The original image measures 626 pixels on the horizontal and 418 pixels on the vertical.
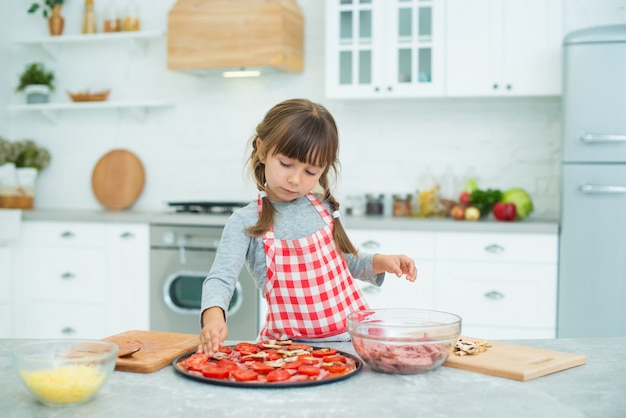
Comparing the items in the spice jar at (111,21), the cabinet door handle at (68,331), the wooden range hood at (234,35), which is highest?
the spice jar at (111,21)

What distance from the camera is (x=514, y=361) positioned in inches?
54.1

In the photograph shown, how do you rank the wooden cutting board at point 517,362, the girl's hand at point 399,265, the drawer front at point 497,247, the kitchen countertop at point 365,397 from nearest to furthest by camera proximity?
the kitchen countertop at point 365,397
the wooden cutting board at point 517,362
the girl's hand at point 399,265
the drawer front at point 497,247

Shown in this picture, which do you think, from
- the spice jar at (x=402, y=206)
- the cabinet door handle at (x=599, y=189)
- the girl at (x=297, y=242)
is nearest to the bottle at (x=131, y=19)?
the spice jar at (x=402, y=206)

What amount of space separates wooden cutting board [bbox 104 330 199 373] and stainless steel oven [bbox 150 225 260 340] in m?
2.08

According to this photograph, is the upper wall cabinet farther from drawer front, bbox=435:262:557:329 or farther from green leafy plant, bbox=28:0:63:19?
green leafy plant, bbox=28:0:63:19

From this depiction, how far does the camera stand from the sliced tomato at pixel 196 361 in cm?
133

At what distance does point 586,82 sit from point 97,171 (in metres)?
2.88

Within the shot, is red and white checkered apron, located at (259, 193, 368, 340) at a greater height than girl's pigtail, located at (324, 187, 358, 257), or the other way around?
girl's pigtail, located at (324, 187, 358, 257)

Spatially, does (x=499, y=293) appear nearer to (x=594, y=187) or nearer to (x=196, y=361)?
(x=594, y=187)

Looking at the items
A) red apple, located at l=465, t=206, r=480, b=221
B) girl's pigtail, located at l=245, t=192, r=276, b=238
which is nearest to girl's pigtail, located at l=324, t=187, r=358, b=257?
girl's pigtail, located at l=245, t=192, r=276, b=238

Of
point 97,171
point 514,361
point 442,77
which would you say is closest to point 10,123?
point 97,171

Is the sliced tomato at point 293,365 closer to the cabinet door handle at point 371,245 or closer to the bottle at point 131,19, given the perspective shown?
the cabinet door handle at point 371,245

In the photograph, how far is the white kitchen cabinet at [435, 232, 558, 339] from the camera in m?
3.44

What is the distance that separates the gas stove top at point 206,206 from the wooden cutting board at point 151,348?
2.35 metres
